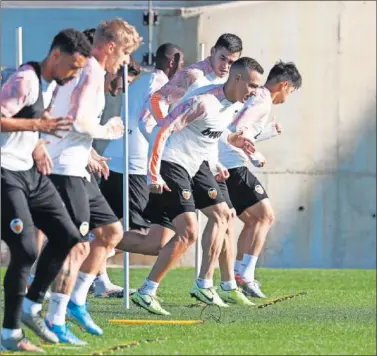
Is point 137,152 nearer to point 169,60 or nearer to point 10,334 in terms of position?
point 169,60

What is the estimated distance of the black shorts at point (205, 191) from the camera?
12375mm

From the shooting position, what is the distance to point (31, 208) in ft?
28.8

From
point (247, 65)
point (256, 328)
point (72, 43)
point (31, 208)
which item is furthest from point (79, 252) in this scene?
point (247, 65)

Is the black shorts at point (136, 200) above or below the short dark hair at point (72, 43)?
below

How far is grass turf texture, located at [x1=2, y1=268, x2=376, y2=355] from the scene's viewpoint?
28.7ft

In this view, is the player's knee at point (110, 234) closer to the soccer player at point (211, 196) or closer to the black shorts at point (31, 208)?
the black shorts at point (31, 208)

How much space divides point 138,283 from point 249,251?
224 centimetres

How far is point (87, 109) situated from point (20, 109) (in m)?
0.71

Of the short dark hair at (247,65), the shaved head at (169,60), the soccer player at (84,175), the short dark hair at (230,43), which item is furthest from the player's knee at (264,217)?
the soccer player at (84,175)

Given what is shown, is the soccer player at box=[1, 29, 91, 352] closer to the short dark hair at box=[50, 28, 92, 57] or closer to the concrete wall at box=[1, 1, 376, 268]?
the short dark hair at box=[50, 28, 92, 57]

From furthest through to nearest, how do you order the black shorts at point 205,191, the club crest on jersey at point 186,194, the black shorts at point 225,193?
the black shorts at point 225,193
the black shorts at point 205,191
the club crest on jersey at point 186,194

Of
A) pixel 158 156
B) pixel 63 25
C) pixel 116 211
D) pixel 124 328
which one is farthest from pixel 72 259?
pixel 63 25

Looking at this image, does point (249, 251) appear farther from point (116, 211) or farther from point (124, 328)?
point (124, 328)

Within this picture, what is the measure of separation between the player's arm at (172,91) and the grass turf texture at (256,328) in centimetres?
164
